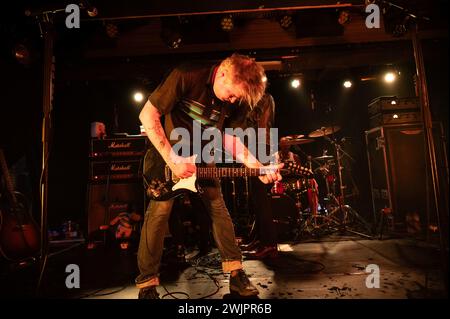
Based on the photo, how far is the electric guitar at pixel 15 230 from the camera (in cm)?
→ 344

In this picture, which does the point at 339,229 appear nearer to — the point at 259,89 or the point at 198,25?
the point at 259,89

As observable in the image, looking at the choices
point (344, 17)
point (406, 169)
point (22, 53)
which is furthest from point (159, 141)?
point (406, 169)

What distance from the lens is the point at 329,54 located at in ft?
16.2

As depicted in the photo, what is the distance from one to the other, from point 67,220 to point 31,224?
278 cm

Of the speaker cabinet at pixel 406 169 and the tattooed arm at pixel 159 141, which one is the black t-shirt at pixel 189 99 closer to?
the tattooed arm at pixel 159 141

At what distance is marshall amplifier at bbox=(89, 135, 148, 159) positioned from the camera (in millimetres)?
4906

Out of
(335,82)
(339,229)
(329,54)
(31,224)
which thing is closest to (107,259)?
(31,224)

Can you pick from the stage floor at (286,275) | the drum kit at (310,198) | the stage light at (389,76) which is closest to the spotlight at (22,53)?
the stage floor at (286,275)

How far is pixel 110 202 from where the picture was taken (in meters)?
4.82

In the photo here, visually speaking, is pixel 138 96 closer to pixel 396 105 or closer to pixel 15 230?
pixel 15 230

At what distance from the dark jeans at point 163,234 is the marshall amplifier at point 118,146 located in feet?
9.34

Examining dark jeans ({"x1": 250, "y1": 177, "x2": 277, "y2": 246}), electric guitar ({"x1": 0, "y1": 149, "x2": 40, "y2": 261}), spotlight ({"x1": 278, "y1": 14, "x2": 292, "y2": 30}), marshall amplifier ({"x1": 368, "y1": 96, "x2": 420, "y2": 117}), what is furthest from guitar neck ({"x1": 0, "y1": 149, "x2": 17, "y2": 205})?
marshall amplifier ({"x1": 368, "y1": 96, "x2": 420, "y2": 117})

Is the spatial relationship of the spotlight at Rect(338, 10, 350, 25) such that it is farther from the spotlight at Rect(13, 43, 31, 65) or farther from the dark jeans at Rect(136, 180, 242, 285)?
the spotlight at Rect(13, 43, 31, 65)

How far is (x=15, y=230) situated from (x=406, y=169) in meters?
5.78
